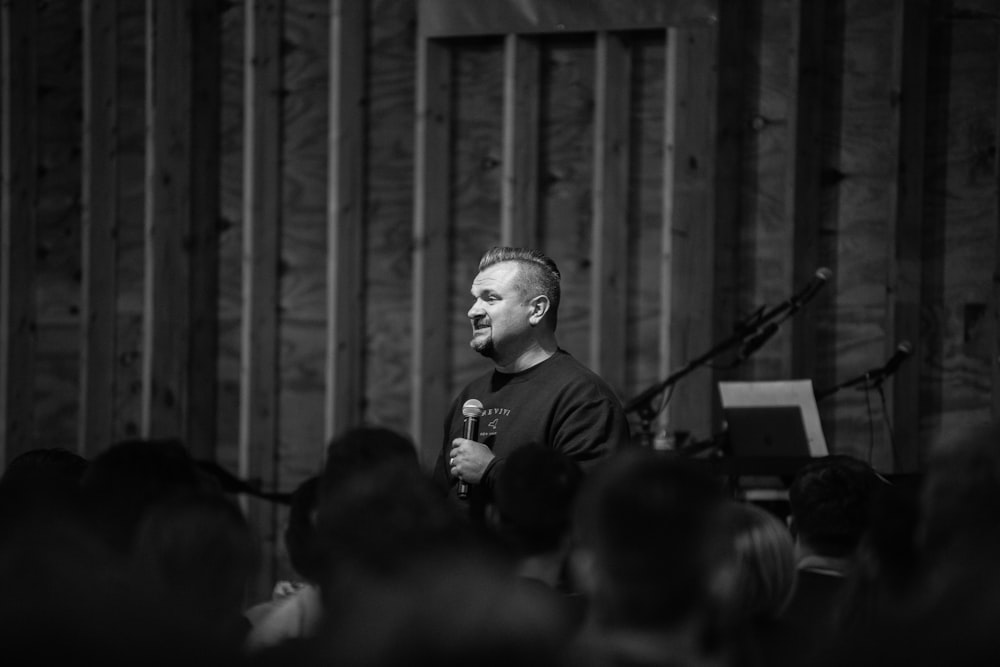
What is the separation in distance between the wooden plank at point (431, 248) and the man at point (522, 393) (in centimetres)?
223

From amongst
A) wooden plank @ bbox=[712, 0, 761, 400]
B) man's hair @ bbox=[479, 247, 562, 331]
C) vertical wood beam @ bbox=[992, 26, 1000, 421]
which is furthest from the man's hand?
vertical wood beam @ bbox=[992, 26, 1000, 421]

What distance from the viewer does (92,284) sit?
6.92 meters

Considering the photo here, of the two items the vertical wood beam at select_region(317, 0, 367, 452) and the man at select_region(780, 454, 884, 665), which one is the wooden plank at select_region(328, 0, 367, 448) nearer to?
the vertical wood beam at select_region(317, 0, 367, 452)

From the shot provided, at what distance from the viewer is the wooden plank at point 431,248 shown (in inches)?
255

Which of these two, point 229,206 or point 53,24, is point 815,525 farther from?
point 53,24

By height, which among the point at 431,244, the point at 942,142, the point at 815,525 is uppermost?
the point at 942,142

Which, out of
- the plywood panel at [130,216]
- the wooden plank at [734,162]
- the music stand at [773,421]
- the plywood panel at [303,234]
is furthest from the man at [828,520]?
the plywood panel at [130,216]

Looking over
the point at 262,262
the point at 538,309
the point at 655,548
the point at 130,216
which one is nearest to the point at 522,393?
the point at 538,309

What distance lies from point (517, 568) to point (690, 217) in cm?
401

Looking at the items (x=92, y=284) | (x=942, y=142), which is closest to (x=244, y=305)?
(x=92, y=284)

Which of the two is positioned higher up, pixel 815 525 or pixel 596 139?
pixel 596 139

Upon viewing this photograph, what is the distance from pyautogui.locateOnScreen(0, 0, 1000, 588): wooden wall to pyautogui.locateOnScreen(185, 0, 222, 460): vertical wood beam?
12mm

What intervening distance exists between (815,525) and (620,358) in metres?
3.48

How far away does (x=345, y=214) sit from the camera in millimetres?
6602
